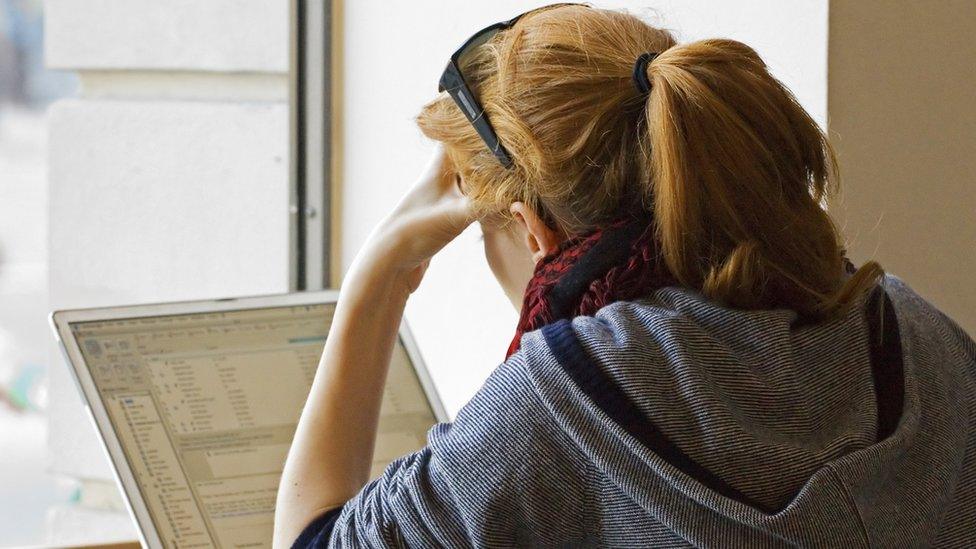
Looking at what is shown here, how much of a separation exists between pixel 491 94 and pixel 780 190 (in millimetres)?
191

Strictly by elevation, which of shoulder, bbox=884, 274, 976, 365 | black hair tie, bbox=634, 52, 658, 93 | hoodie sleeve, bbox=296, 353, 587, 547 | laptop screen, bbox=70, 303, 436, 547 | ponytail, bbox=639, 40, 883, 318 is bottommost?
laptop screen, bbox=70, 303, 436, 547

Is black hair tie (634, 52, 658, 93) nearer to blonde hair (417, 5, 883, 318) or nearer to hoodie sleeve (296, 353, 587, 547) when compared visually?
blonde hair (417, 5, 883, 318)

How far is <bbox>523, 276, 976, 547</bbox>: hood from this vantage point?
1.94 ft

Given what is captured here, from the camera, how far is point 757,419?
0.61m

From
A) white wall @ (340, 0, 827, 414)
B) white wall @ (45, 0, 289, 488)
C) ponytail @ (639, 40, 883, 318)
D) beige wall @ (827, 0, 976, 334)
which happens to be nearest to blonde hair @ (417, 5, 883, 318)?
ponytail @ (639, 40, 883, 318)

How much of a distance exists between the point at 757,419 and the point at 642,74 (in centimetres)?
22

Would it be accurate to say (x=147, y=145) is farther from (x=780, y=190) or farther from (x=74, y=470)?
(x=780, y=190)

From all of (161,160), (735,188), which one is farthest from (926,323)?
(161,160)

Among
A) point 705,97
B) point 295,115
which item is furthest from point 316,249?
point 705,97

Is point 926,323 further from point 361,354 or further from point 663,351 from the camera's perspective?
point 361,354

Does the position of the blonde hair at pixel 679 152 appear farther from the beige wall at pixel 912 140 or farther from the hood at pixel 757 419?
the beige wall at pixel 912 140

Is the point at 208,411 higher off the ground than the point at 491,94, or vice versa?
the point at 491,94

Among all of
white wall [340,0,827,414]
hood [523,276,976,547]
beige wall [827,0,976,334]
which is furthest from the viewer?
white wall [340,0,827,414]

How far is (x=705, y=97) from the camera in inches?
26.1
